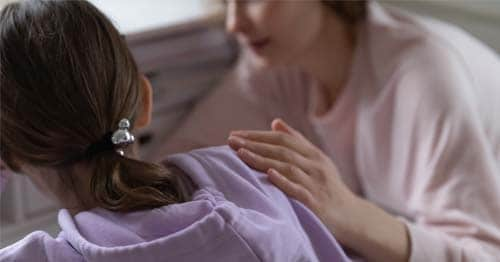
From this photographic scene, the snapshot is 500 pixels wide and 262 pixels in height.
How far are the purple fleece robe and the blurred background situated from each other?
0.46 meters

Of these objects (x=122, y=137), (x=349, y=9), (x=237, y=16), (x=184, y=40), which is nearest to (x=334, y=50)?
(x=349, y=9)

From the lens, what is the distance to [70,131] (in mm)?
720

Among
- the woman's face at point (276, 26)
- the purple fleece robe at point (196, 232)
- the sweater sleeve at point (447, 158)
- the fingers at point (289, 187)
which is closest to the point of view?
the purple fleece robe at point (196, 232)

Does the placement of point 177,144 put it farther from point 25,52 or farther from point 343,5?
point 25,52

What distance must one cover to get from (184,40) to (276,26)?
0.25 meters

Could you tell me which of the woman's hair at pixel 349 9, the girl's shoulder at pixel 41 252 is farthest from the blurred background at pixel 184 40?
the girl's shoulder at pixel 41 252

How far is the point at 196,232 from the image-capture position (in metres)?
0.67

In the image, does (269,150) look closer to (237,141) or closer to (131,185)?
(237,141)

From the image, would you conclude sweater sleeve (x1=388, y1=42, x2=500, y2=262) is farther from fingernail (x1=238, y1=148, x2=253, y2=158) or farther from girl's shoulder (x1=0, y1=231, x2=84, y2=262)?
girl's shoulder (x1=0, y1=231, x2=84, y2=262)

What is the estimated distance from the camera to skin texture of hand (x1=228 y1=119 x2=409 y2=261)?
80 centimetres

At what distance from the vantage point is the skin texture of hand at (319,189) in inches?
31.4

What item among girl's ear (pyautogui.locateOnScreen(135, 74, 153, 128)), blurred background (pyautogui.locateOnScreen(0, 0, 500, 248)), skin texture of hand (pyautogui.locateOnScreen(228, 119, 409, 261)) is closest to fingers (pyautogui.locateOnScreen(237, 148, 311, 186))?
skin texture of hand (pyautogui.locateOnScreen(228, 119, 409, 261))

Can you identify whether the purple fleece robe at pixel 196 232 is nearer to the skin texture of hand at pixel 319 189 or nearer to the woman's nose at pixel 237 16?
the skin texture of hand at pixel 319 189

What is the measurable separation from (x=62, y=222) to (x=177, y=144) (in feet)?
1.63
